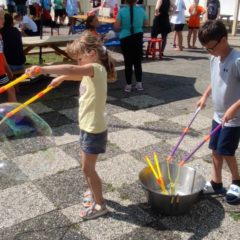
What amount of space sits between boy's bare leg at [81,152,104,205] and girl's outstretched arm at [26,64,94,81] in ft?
2.17

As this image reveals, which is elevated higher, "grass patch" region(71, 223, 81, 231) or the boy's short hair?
the boy's short hair

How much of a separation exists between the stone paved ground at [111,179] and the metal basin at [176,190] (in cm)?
11

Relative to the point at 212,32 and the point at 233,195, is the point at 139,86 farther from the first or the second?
the point at 212,32

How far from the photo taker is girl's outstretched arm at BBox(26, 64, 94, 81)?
2.07m

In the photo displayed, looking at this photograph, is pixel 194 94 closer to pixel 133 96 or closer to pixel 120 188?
pixel 133 96

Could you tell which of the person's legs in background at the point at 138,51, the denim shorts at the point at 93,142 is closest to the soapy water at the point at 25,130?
the denim shorts at the point at 93,142

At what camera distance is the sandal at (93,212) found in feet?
9.93

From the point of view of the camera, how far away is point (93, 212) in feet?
9.98

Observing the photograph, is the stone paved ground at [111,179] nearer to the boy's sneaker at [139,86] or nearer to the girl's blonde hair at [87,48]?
the boy's sneaker at [139,86]

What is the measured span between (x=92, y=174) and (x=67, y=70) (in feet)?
3.28

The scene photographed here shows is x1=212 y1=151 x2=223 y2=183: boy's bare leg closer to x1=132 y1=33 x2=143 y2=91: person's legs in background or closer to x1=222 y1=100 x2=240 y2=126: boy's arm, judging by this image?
x1=222 y1=100 x2=240 y2=126: boy's arm

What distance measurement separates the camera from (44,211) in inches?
123

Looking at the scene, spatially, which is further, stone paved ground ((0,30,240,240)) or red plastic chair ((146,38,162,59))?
red plastic chair ((146,38,162,59))

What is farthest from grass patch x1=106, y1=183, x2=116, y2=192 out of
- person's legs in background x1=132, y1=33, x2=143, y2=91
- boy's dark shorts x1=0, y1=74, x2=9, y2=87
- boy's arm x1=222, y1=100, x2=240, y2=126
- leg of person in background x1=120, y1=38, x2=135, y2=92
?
person's legs in background x1=132, y1=33, x2=143, y2=91
